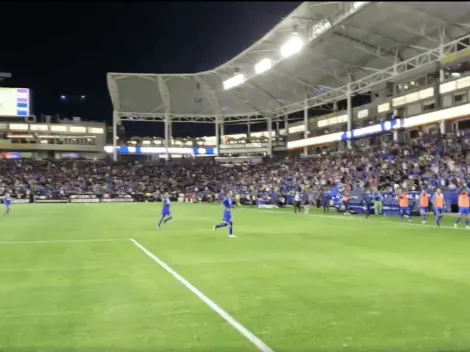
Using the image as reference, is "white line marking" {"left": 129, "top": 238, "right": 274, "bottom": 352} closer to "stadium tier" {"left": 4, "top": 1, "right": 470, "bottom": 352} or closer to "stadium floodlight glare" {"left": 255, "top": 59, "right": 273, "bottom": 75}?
"stadium tier" {"left": 4, "top": 1, "right": 470, "bottom": 352}

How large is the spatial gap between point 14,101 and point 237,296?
53.2 metres

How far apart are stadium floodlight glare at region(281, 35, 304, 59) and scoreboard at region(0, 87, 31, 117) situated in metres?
27.7

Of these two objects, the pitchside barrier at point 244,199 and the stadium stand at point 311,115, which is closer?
the pitchside barrier at point 244,199

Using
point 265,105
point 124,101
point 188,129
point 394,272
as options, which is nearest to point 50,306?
point 394,272

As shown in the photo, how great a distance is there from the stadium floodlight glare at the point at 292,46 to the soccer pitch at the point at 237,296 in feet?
113

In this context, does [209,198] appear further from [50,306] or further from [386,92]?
[50,306]

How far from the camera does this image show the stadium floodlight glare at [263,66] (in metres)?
60.1

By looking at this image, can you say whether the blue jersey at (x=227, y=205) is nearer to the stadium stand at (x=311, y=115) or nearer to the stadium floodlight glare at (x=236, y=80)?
the stadium stand at (x=311, y=115)

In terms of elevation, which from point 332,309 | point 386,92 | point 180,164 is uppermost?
point 386,92

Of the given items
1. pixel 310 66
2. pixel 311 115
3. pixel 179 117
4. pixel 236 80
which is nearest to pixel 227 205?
pixel 310 66

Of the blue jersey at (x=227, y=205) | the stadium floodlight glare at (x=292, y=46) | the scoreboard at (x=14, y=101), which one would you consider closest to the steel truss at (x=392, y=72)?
the stadium floodlight glare at (x=292, y=46)

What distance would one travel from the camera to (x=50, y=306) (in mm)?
9672

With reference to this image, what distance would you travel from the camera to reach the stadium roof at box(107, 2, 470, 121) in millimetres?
45281

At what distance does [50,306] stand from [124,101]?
81475 mm
